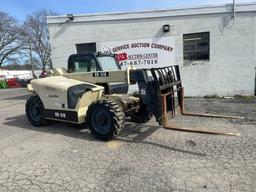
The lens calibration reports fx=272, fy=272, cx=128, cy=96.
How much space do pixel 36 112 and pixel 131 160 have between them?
13.4 ft

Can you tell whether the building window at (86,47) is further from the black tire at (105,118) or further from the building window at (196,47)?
the black tire at (105,118)

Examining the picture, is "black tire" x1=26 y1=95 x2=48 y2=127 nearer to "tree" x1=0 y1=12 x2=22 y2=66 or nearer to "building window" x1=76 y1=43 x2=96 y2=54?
"building window" x1=76 y1=43 x2=96 y2=54

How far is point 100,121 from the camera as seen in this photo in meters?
6.42

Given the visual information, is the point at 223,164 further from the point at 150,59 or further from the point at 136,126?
the point at 150,59

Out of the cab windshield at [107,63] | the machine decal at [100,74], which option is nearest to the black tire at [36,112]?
the machine decal at [100,74]

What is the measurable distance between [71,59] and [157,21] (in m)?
6.29

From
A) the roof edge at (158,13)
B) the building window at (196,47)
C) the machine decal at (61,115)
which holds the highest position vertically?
the roof edge at (158,13)

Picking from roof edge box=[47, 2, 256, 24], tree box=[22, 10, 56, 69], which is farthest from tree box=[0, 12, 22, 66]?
roof edge box=[47, 2, 256, 24]

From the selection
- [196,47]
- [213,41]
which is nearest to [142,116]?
[196,47]

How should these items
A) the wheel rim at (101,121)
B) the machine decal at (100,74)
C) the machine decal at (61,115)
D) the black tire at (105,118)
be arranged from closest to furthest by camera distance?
the black tire at (105,118), the wheel rim at (101,121), the machine decal at (61,115), the machine decal at (100,74)

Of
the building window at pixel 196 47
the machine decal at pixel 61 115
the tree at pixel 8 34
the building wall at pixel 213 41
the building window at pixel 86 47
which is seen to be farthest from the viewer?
the tree at pixel 8 34

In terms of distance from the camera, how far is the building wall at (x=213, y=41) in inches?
477

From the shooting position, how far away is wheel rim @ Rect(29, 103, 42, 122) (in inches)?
314

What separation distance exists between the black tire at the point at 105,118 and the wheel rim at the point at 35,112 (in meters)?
2.15
